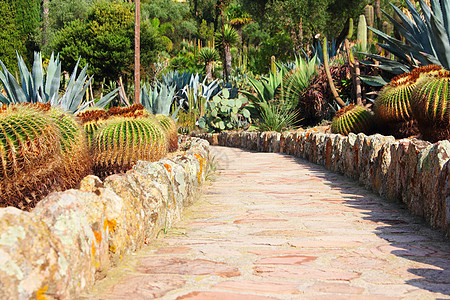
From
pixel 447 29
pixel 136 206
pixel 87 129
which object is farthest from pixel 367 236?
pixel 447 29

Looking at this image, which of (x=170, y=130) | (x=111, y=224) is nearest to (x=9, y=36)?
(x=170, y=130)

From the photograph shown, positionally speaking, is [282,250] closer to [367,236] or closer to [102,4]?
[367,236]

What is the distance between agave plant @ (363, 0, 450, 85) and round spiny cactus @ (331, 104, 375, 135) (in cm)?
144

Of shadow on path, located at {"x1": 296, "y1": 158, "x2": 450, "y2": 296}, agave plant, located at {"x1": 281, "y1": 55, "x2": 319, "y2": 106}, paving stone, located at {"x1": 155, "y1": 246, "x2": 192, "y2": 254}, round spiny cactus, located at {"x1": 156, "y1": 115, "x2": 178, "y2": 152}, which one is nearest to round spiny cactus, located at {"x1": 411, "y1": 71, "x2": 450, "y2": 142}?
shadow on path, located at {"x1": 296, "y1": 158, "x2": 450, "y2": 296}

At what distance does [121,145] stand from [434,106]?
407 centimetres

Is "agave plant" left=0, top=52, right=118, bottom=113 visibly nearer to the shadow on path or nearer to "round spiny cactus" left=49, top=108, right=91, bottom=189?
"round spiny cactus" left=49, top=108, right=91, bottom=189

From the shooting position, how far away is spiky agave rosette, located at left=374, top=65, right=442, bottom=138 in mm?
7352

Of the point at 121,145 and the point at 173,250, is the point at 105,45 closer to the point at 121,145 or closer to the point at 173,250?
the point at 121,145

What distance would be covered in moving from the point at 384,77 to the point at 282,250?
926 cm

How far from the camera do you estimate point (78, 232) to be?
2053 mm

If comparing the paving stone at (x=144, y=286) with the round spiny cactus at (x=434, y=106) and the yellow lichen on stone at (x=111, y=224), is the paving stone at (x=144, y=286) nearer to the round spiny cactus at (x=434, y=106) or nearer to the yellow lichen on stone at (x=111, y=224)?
the yellow lichen on stone at (x=111, y=224)

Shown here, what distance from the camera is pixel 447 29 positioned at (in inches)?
334

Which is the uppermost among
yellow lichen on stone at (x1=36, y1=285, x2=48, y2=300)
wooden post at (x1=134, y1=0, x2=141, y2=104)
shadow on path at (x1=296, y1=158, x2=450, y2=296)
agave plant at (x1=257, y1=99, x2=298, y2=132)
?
wooden post at (x1=134, y1=0, x2=141, y2=104)

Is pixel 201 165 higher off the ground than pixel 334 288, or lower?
higher
